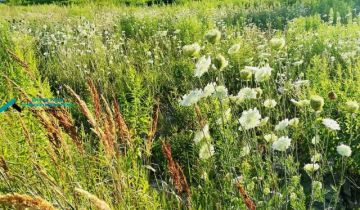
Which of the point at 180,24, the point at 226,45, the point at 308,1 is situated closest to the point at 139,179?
the point at 226,45

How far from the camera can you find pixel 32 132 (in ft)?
9.11

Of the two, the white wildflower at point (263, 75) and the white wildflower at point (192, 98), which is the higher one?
the white wildflower at point (263, 75)

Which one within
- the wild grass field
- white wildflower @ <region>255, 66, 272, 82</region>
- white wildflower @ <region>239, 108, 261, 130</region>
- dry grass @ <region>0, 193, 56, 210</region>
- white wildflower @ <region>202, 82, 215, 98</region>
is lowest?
the wild grass field

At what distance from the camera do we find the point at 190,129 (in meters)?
3.97

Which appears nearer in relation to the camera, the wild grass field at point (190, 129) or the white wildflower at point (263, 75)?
the wild grass field at point (190, 129)

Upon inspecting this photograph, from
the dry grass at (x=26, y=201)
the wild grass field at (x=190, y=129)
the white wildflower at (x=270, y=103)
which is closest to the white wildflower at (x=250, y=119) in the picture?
the wild grass field at (x=190, y=129)

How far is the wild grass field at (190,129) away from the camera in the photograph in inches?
77.0

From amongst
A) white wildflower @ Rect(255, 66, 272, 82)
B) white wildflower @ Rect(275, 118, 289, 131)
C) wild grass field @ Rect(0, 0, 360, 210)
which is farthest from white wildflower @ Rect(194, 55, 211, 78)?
white wildflower @ Rect(275, 118, 289, 131)

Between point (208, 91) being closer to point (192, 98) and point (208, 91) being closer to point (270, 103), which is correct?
point (192, 98)

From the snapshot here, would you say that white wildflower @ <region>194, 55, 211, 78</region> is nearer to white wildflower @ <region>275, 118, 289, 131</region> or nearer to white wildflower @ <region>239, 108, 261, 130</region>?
white wildflower @ <region>239, 108, 261, 130</region>

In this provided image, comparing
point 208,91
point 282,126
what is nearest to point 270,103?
point 282,126

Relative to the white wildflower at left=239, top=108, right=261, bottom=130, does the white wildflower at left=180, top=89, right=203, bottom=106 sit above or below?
above

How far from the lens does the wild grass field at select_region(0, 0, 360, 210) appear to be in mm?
1955

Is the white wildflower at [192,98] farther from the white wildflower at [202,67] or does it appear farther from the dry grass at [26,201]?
the dry grass at [26,201]
